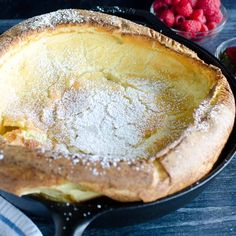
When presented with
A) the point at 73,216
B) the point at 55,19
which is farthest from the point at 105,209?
the point at 55,19

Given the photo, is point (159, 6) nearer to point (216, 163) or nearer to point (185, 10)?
point (185, 10)

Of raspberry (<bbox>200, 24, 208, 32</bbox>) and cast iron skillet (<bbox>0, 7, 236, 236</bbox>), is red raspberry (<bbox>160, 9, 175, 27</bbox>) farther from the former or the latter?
cast iron skillet (<bbox>0, 7, 236, 236</bbox>)

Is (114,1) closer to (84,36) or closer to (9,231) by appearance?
(84,36)

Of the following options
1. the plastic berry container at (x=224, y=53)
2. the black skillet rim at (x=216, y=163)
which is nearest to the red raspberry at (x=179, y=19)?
the plastic berry container at (x=224, y=53)

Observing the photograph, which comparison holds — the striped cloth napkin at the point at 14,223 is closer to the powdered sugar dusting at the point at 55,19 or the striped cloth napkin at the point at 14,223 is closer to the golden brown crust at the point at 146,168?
the golden brown crust at the point at 146,168

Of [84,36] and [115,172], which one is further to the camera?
[84,36]

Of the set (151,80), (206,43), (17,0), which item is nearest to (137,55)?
(151,80)

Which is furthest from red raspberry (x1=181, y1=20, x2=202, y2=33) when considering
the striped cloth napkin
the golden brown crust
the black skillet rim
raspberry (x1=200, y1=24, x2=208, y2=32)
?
the striped cloth napkin

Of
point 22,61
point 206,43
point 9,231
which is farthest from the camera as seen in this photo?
point 206,43
